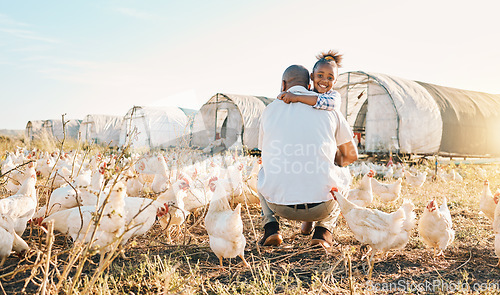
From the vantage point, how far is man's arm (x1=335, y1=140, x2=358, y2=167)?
283 centimetres

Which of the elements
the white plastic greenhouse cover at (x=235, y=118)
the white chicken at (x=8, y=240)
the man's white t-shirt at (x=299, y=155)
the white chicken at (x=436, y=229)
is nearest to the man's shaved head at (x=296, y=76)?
the man's white t-shirt at (x=299, y=155)

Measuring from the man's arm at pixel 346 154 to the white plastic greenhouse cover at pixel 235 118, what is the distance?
1189 centimetres

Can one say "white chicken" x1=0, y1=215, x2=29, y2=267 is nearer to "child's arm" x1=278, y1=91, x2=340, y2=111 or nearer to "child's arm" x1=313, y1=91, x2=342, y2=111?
"child's arm" x1=278, y1=91, x2=340, y2=111

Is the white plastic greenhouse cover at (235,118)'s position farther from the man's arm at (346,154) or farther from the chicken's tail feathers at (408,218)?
the chicken's tail feathers at (408,218)

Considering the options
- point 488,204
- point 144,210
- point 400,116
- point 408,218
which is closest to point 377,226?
point 408,218

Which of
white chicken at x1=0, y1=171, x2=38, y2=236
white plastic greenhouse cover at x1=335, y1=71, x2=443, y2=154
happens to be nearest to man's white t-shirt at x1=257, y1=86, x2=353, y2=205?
white chicken at x1=0, y1=171, x2=38, y2=236

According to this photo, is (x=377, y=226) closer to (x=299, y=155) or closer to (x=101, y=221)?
(x=299, y=155)

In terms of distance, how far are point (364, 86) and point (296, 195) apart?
13.4m

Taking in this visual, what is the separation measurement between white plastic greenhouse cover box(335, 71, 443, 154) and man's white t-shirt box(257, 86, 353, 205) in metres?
9.05

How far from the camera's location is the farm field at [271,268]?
200 cm

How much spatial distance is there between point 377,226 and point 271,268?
84cm

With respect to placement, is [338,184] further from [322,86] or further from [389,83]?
[389,83]

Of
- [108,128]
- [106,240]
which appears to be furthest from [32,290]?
[108,128]

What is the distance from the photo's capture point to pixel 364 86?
14.7 metres
